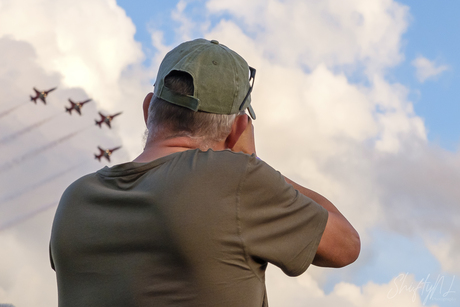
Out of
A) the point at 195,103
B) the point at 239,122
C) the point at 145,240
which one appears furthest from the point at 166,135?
the point at 145,240

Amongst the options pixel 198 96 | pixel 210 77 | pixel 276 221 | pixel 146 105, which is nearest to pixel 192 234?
pixel 276 221

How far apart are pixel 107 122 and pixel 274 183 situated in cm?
7125

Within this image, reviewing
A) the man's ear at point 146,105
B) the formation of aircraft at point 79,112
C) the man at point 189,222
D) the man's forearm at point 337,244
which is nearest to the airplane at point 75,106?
the formation of aircraft at point 79,112

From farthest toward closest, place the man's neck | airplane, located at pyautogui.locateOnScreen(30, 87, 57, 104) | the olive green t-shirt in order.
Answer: airplane, located at pyautogui.locateOnScreen(30, 87, 57, 104)
the man's neck
the olive green t-shirt

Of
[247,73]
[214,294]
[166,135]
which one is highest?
[247,73]

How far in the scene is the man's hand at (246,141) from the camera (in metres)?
4.40

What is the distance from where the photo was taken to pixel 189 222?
3.54m

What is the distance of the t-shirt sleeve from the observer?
3672 millimetres

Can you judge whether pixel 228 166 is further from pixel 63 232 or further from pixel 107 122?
pixel 107 122

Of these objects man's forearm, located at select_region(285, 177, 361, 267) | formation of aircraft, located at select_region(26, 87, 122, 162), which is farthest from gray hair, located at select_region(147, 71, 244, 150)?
formation of aircraft, located at select_region(26, 87, 122, 162)

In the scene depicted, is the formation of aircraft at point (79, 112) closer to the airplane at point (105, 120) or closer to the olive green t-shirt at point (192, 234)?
the airplane at point (105, 120)

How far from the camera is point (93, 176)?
414 centimetres

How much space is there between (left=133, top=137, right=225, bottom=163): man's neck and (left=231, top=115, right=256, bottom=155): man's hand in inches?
16.6

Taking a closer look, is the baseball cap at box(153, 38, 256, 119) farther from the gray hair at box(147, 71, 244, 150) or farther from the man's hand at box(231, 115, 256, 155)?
the man's hand at box(231, 115, 256, 155)
